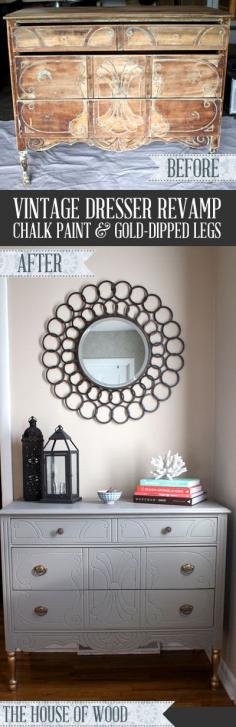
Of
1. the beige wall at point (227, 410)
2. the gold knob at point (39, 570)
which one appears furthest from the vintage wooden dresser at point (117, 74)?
the gold knob at point (39, 570)

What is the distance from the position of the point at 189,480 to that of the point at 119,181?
4.41ft

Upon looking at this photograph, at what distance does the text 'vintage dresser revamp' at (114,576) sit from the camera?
2371 millimetres

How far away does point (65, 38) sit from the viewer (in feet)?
3.61

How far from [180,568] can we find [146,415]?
0.49 metres

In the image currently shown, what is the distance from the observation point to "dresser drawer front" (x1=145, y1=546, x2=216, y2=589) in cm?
238

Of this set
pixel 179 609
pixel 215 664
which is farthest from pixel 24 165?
pixel 215 664

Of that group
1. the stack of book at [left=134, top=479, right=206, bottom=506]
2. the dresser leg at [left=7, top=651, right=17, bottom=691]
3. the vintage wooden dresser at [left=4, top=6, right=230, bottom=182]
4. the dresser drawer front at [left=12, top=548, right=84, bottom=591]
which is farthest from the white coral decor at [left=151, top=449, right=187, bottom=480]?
the vintage wooden dresser at [left=4, top=6, right=230, bottom=182]

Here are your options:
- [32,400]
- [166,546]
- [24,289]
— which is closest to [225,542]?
[166,546]

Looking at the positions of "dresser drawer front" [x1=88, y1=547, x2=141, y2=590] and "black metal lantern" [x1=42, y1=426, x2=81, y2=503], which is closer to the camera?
"dresser drawer front" [x1=88, y1=547, x2=141, y2=590]

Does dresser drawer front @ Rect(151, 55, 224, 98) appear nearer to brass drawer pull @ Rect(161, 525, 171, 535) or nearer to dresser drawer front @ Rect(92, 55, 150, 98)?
dresser drawer front @ Rect(92, 55, 150, 98)

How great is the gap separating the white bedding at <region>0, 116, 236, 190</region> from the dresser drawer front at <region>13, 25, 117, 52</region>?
19 centimetres

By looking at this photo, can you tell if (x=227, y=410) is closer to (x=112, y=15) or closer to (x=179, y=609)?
(x=179, y=609)

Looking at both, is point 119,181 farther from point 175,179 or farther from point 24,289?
point 24,289

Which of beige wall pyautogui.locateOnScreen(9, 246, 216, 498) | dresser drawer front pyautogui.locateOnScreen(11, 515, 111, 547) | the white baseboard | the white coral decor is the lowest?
the white baseboard
